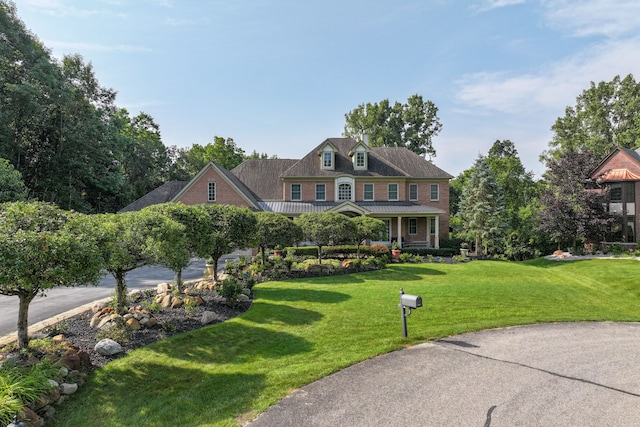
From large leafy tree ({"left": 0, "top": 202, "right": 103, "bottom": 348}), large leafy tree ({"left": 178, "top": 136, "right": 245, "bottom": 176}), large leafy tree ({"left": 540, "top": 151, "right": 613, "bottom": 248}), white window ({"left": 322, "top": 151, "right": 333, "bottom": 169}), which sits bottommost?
large leafy tree ({"left": 0, "top": 202, "right": 103, "bottom": 348})

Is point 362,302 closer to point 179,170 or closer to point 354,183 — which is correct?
point 354,183

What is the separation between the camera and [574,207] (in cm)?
2558

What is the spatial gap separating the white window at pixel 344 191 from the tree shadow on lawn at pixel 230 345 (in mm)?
23269


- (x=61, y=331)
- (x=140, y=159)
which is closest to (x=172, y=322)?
(x=61, y=331)

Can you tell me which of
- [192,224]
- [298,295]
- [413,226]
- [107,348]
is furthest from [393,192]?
[107,348]

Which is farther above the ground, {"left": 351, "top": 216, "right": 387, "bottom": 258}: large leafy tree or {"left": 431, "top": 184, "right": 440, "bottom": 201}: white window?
{"left": 431, "top": 184, "right": 440, "bottom": 201}: white window

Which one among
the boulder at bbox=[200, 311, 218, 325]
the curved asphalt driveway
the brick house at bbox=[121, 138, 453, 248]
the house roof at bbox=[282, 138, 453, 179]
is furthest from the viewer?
the house roof at bbox=[282, 138, 453, 179]

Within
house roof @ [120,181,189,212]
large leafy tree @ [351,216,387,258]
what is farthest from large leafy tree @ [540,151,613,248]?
house roof @ [120,181,189,212]

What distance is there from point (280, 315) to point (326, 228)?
822cm

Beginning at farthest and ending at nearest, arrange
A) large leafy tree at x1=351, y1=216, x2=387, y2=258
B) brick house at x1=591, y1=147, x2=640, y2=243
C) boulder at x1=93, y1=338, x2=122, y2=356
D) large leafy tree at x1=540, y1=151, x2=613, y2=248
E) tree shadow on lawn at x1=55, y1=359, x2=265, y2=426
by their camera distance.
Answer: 1. brick house at x1=591, y1=147, x2=640, y2=243
2. large leafy tree at x1=540, y1=151, x2=613, y2=248
3. large leafy tree at x1=351, y1=216, x2=387, y2=258
4. boulder at x1=93, y1=338, x2=122, y2=356
5. tree shadow on lawn at x1=55, y1=359, x2=265, y2=426

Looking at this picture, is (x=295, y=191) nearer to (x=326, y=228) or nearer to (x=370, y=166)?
(x=370, y=166)

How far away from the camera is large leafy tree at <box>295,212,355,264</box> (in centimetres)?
1767

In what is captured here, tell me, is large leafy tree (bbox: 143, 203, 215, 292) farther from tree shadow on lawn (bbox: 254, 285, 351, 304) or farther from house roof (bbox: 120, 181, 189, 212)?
house roof (bbox: 120, 181, 189, 212)

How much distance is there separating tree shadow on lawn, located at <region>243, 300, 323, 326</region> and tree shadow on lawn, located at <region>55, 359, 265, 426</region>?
3.06 m
